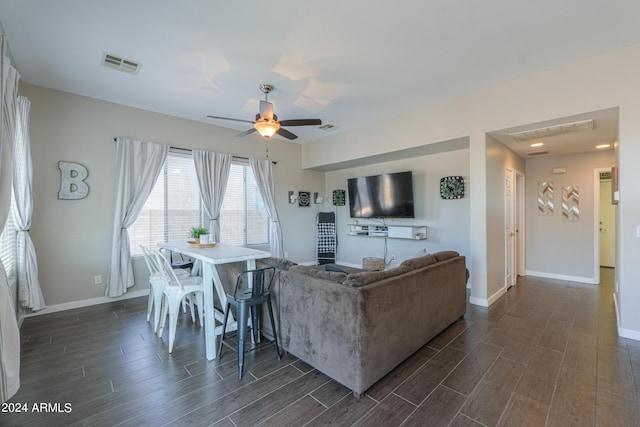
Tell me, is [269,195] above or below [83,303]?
above

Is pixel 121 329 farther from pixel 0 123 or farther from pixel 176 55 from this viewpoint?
pixel 176 55

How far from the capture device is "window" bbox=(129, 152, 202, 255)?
4.50m

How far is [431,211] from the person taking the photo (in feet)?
17.4

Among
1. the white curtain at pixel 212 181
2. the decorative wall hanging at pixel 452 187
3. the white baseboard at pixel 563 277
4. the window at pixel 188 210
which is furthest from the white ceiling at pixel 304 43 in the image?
the white baseboard at pixel 563 277

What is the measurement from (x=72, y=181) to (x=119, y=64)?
189 centimetres

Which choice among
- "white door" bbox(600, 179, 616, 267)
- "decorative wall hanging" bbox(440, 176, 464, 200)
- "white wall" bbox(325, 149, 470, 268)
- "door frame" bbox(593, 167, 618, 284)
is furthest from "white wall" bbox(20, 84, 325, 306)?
"white door" bbox(600, 179, 616, 267)

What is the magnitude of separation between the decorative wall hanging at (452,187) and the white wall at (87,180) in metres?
4.75

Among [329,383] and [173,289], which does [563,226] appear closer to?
[329,383]

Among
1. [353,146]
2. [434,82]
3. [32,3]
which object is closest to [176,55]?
[32,3]

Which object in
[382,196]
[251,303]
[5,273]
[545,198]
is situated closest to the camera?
[5,273]

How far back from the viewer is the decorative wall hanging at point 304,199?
21.9 feet

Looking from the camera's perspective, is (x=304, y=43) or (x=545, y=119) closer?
(x=304, y=43)

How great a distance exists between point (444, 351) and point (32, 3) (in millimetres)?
4683

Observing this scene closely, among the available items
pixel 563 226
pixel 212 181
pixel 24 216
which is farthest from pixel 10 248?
pixel 563 226
